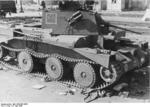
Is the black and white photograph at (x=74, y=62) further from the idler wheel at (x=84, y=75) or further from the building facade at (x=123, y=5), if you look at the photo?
the building facade at (x=123, y=5)

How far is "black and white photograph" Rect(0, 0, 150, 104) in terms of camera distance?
805 centimetres

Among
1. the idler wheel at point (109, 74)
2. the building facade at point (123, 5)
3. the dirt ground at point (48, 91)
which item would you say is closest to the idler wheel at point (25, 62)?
the dirt ground at point (48, 91)

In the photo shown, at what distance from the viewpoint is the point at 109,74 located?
7867 millimetres

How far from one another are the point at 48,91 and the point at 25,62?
7.24ft

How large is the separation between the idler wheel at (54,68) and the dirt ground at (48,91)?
0.27 meters

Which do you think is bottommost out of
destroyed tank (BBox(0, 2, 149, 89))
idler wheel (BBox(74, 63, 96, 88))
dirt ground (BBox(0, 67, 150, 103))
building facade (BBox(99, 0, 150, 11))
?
dirt ground (BBox(0, 67, 150, 103))

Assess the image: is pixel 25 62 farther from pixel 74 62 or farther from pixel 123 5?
pixel 123 5

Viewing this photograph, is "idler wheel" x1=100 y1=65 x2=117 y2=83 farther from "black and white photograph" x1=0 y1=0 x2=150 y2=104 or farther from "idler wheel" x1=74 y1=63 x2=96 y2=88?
"idler wheel" x1=74 y1=63 x2=96 y2=88

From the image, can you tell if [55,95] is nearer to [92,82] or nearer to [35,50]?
[92,82]

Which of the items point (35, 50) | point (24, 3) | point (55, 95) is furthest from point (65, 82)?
point (24, 3)

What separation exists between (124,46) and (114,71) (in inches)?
70.0

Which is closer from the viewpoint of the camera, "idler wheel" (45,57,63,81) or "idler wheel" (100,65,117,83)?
"idler wheel" (100,65,117,83)

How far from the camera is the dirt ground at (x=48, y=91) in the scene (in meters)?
8.05

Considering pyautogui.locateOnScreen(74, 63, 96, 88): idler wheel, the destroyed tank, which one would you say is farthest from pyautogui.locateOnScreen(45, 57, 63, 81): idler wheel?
pyautogui.locateOnScreen(74, 63, 96, 88): idler wheel
